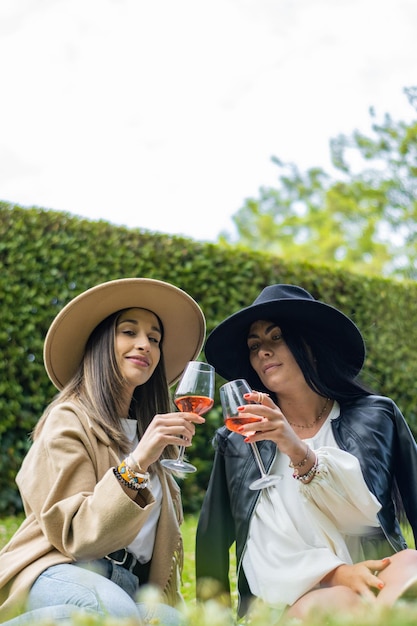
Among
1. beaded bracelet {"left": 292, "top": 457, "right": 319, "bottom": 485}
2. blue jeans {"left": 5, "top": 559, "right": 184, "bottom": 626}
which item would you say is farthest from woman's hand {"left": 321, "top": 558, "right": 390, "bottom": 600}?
blue jeans {"left": 5, "top": 559, "right": 184, "bottom": 626}

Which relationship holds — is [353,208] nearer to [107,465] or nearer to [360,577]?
[107,465]

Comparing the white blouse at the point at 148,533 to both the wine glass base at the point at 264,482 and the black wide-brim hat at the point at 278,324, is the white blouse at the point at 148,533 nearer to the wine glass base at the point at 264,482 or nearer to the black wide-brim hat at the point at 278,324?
the wine glass base at the point at 264,482

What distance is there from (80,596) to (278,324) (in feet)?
5.60

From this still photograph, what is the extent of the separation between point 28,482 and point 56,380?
2.74 ft

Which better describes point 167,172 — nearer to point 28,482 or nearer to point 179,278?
point 179,278

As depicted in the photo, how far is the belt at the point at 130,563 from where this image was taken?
9.77 feet

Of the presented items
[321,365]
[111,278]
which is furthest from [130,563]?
[111,278]

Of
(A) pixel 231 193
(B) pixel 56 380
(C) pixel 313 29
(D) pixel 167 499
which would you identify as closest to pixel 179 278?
(B) pixel 56 380

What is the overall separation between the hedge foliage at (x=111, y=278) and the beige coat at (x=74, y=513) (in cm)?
370

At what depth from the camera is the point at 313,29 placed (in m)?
21.4

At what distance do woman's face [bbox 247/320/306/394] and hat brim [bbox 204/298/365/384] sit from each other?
0.21 feet

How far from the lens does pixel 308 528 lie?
305 centimetres

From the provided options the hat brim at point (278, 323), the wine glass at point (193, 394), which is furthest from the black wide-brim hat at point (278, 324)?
the wine glass at point (193, 394)

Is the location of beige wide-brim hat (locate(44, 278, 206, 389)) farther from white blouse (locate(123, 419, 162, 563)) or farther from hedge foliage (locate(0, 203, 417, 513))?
hedge foliage (locate(0, 203, 417, 513))
